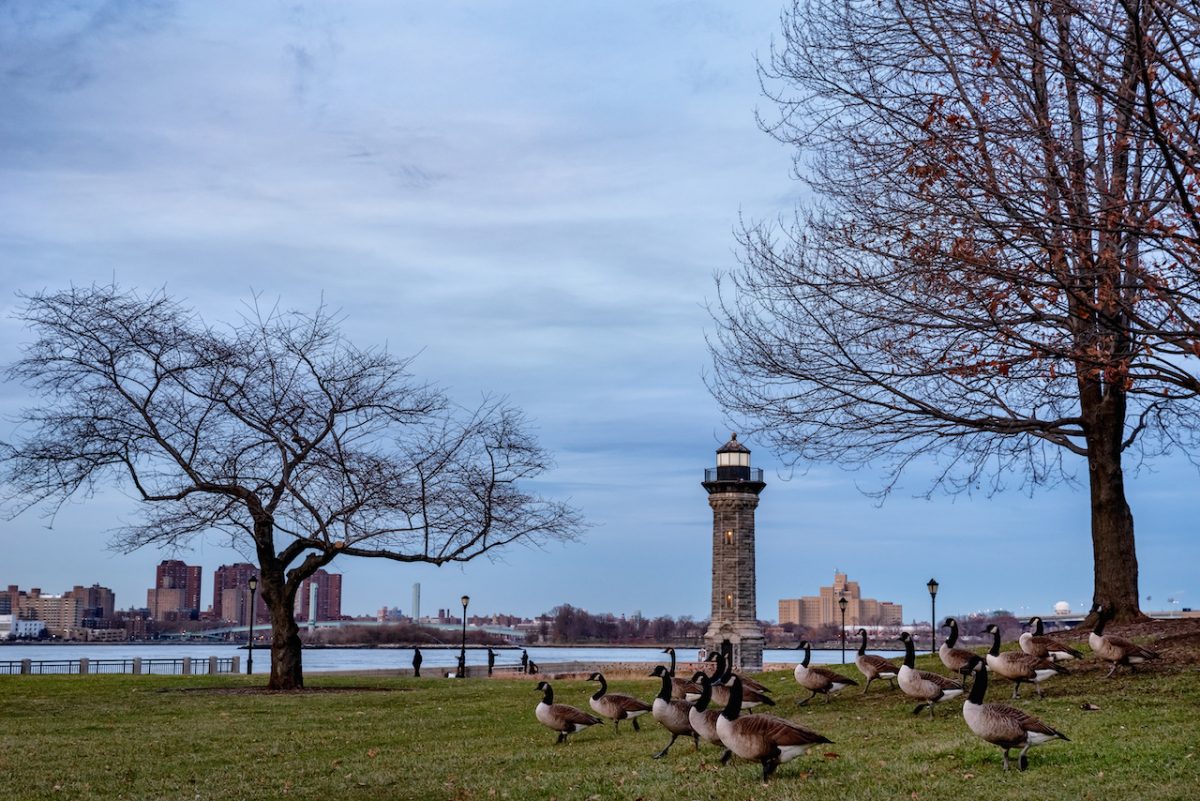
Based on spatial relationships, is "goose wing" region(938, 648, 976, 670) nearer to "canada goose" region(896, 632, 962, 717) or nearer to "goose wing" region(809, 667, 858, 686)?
"canada goose" region(896, 632, 962, 717)

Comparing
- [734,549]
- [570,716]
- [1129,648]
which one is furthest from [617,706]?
[734,549]

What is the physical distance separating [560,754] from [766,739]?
4521mm

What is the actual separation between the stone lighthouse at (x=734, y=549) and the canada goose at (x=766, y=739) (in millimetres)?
55138

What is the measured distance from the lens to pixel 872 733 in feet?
51.0

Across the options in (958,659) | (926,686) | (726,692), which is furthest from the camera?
(958,659)

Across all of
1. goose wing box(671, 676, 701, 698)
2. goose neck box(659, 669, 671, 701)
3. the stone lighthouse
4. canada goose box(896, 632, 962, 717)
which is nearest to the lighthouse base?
the stone lighthouse

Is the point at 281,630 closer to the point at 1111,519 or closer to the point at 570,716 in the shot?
the point at 570,716

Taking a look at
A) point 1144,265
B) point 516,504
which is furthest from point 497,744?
point 516,504

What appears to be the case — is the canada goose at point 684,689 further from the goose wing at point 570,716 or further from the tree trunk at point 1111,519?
the tree trunk at point 1111,519

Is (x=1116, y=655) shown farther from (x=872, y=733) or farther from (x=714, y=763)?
(x=714, y=763)

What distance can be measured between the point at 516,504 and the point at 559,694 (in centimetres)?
605

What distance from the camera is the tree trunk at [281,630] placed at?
101ft

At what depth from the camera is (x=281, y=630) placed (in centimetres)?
3123

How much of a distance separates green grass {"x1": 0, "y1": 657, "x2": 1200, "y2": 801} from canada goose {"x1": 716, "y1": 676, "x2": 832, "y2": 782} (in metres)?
0.23
